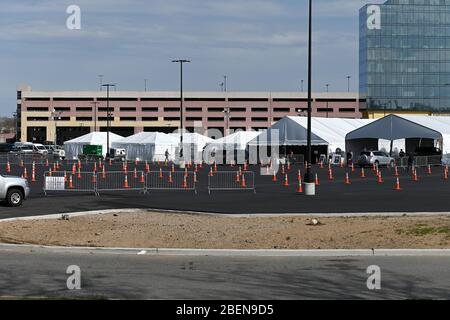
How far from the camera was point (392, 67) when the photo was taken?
127 meters

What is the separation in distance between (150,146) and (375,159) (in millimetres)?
30232

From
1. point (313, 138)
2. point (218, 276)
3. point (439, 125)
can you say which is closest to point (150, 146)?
point (313, 138)

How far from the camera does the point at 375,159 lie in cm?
6019

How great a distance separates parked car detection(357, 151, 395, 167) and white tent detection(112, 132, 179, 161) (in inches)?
1007

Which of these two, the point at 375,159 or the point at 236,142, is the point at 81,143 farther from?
the point at 375,159

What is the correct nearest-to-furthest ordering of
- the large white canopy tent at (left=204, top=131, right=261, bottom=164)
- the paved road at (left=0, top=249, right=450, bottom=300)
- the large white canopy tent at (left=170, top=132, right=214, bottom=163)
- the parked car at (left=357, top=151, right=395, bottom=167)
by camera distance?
the paved road at (left=0, top=249, right=450, bottom=300), the parked car at (left=357, top=151, right=395, bottom=167), the large white canopy tent at (left=204, top=131, right=261, bottom=164), the large white canopy tent at (left=170, top=132, right=214, bottom=163)

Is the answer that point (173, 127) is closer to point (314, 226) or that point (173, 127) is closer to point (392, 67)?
point (392, 67)

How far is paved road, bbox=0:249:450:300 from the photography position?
Result: 373 inches

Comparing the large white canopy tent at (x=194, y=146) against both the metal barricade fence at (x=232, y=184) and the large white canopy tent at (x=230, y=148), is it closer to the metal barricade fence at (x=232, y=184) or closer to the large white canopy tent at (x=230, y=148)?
the large white canopy tent at (x=230, y=148)

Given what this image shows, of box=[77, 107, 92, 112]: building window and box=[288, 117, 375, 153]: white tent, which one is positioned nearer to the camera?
box=[288, 117, 375, 153]: white tent

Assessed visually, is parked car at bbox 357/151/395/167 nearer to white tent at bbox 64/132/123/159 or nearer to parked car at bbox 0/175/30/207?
white tent at bbox 64/132/123/159

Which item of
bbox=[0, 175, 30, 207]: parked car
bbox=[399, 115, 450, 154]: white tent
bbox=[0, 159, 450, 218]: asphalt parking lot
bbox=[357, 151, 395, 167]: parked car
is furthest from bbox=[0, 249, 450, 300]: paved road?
bbox=[399, 115, 450, 154]: white tent

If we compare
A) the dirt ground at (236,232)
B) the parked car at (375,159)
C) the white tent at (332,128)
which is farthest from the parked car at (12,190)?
the white tent at (332,128)
